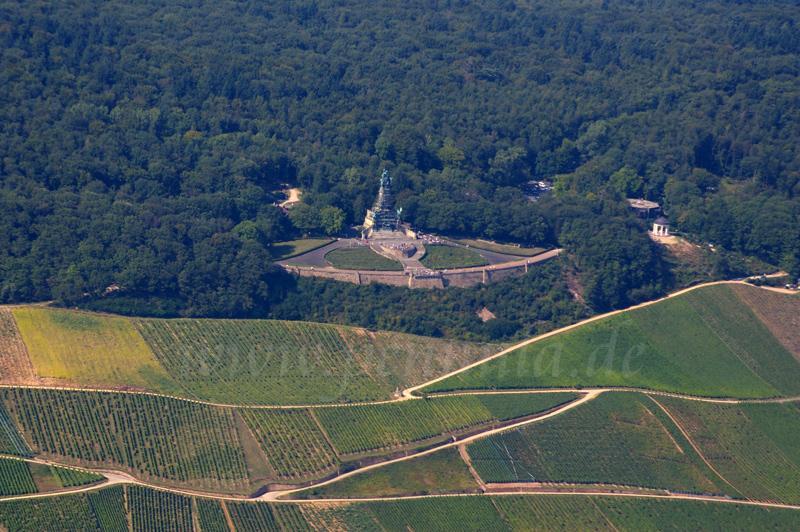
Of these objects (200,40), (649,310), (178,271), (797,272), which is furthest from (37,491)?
(200,40)

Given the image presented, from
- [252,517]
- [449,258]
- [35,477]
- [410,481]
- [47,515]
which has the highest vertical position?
[449,258]

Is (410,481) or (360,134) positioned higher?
(360,134)

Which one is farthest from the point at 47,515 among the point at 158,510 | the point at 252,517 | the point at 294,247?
the point at 294,247

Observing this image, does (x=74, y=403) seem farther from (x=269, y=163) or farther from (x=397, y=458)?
(x=269, y=163)

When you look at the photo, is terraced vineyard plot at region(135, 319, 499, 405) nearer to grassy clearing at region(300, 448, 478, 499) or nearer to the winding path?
the winding path

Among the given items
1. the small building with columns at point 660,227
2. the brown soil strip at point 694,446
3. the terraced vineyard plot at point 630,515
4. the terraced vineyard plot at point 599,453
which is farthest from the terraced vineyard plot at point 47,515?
the small building with columns at point 660,227

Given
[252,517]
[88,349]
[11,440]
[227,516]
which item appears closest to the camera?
[227,516]

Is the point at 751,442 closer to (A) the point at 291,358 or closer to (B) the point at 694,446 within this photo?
(B) the point at 694,446
